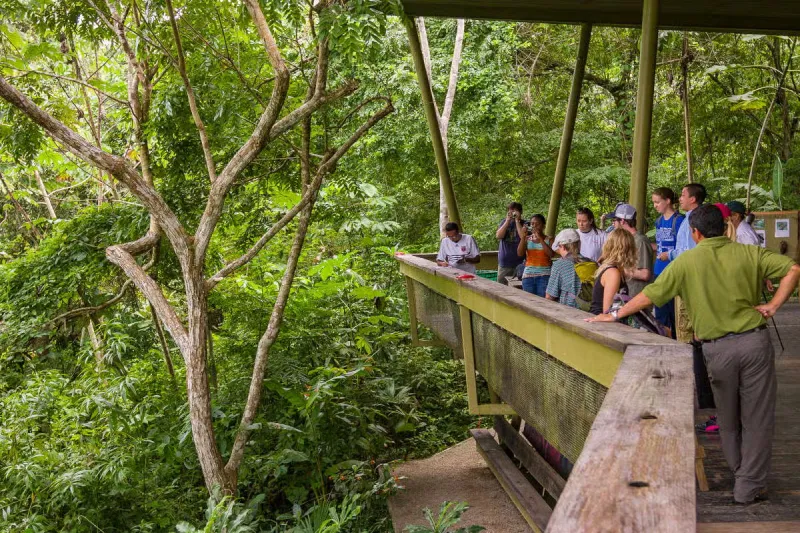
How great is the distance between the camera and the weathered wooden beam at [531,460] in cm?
637

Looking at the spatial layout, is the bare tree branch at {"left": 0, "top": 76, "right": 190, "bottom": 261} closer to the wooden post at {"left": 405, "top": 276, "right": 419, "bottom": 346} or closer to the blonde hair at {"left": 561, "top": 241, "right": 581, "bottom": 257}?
the blonde hair at {"left": 561, "top": 241, "right": 581, "bottom": 257}

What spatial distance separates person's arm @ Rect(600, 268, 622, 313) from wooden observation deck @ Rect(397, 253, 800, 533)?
41cm

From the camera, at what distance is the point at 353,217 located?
1035cm

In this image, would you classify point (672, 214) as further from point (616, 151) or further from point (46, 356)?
point (616, 151)

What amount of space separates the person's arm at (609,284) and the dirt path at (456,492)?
3.06 m

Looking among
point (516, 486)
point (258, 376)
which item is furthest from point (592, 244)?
point (258, 376)

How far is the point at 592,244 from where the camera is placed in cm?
662

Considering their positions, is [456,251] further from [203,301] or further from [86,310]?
[86,310]

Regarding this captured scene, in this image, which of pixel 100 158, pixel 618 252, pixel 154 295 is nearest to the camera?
pixel 618 252

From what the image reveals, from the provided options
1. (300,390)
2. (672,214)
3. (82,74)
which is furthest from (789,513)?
(82,74)

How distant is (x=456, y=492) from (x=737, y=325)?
436 cm

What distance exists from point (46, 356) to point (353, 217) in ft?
13.8

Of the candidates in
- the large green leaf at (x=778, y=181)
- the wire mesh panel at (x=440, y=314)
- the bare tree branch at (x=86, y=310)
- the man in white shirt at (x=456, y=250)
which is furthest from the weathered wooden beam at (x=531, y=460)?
the large green leaf at (x=778, y=181)

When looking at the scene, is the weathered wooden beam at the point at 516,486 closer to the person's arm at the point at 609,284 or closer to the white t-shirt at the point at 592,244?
the white t-shirt at the point at 592,244
